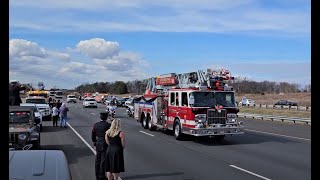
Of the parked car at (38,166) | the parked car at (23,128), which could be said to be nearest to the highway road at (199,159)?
the parked car at (23,128)

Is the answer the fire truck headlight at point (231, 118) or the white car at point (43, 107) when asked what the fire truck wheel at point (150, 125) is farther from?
the white car at point (43, 107)

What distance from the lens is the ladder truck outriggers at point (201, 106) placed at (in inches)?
721

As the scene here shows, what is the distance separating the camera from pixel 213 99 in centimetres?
1900

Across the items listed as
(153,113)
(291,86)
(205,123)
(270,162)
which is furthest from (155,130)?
(291,86)

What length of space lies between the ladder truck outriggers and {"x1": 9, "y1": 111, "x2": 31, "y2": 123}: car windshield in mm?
7365

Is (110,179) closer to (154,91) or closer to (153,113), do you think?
(153,113)

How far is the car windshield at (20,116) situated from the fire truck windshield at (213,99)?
25.3ft

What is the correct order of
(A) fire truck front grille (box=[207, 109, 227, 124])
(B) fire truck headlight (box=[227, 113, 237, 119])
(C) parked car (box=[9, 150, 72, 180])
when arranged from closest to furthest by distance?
(C) parked car (box=[9, 150, 72, 180]) → (A) fire truck front grille (box=[207, 109, 227, 124]) → (B) fire truck headlight (box=[227, 113, 237, 119])

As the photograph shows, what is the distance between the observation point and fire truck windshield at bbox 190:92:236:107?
A: 1875cm

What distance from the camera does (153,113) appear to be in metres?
23.6

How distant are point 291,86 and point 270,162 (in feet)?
524

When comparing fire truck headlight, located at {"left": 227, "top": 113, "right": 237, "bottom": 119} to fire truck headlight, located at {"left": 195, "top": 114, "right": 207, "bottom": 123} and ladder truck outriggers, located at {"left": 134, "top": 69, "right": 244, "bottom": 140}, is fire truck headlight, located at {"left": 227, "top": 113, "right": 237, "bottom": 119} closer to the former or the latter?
ladder truck outriggers, located at {"left": 134, "top": 69, "right": 244, "bottom": 140}

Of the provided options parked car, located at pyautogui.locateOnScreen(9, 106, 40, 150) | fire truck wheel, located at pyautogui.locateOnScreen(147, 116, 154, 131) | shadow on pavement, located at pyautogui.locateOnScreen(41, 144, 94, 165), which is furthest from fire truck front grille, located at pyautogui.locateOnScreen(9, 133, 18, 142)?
fire truck wheel, located at pyautogui.locateOnScreen(147, 116, 154, 131)
